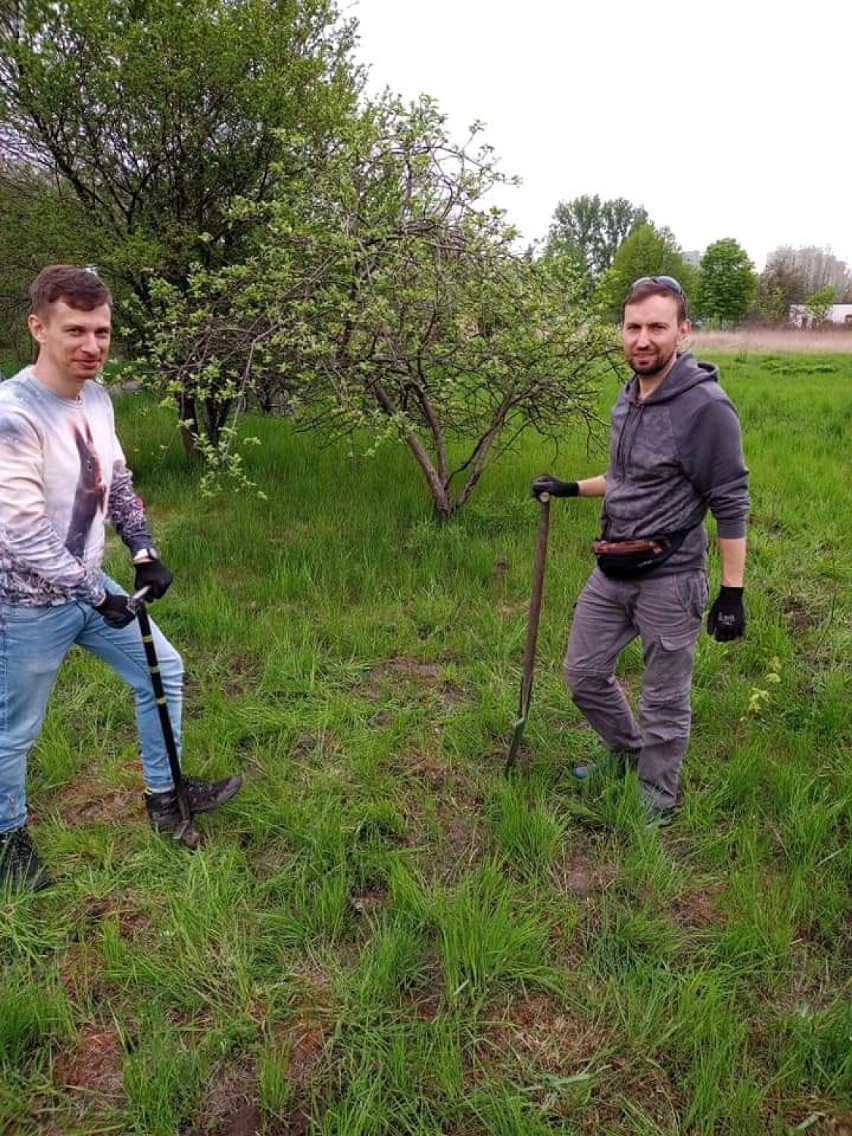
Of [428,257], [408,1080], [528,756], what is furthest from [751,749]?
[428,257]

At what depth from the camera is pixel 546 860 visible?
2.78 meters

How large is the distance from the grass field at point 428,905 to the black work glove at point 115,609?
967 mm

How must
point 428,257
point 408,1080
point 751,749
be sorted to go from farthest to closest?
point 428,257 → point 751,749 → point 408,1080

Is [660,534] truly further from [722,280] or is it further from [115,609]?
[722,280]

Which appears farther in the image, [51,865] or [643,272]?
[643,272]

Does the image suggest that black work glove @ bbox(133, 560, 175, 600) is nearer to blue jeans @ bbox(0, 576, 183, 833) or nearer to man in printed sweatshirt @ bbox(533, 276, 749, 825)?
blue jeans @ bbox(0, 576, 183, 833)

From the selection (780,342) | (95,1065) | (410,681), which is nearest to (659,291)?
(410,681)

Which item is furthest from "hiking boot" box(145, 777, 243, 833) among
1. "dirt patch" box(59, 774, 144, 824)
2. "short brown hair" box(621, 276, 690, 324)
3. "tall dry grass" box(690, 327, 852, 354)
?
"tall dry grass" box(690, 327, 852, 354)

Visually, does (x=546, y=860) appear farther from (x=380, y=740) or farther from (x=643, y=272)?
(x=643, y=272)

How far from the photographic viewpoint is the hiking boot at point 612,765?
127 inches

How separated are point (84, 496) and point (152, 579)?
1.28ft

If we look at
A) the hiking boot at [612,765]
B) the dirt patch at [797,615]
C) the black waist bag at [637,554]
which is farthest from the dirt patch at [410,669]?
the dirt patch at [797,615]

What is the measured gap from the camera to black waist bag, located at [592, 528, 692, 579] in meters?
2.75

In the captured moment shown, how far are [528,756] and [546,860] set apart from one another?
2.36 feet
